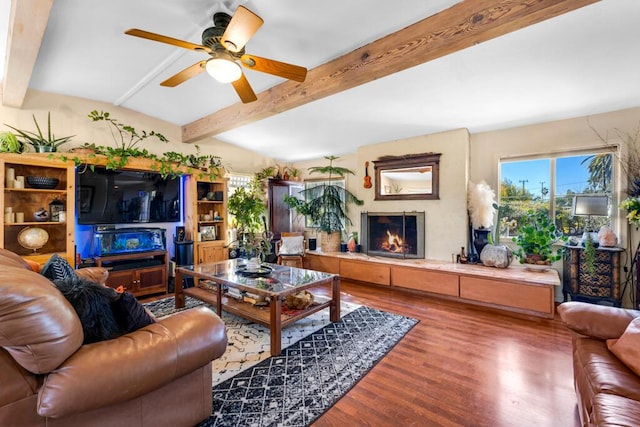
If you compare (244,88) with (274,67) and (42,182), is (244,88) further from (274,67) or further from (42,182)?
(42,182)

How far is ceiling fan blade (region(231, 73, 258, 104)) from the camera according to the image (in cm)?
230

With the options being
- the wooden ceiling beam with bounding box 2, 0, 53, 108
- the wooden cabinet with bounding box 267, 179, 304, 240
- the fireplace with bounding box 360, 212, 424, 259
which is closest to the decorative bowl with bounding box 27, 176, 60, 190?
the wooden ceiling beam with bounding box 2, 0, 53, 108

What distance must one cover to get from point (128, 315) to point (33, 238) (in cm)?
289

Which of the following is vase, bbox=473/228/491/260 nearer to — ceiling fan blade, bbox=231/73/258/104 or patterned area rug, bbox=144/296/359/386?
patterned area rug, bbox=144/296/359/386

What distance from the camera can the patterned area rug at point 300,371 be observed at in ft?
5.55

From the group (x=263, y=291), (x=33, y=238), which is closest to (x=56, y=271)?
(x=263, y=291)

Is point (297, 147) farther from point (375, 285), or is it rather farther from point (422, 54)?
point (422, 54)

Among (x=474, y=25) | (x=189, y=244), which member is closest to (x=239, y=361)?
(x=189, y=244)

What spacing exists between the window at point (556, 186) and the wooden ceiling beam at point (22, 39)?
491 cm

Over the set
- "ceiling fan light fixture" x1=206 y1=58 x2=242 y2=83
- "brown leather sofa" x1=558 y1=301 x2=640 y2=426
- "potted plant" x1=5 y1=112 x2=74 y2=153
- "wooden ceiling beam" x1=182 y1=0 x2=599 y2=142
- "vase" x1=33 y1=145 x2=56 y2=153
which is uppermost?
"wooden ceiling beam" x1=182 y1=0 x2=599 y2=142

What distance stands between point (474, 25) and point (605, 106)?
2544mm

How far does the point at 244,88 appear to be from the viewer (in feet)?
7.83

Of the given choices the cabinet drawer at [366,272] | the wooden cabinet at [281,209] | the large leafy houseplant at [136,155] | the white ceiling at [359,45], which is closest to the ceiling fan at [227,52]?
the white ceiling at [359,45]

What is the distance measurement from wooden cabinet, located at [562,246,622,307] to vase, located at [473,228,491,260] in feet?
2.70
